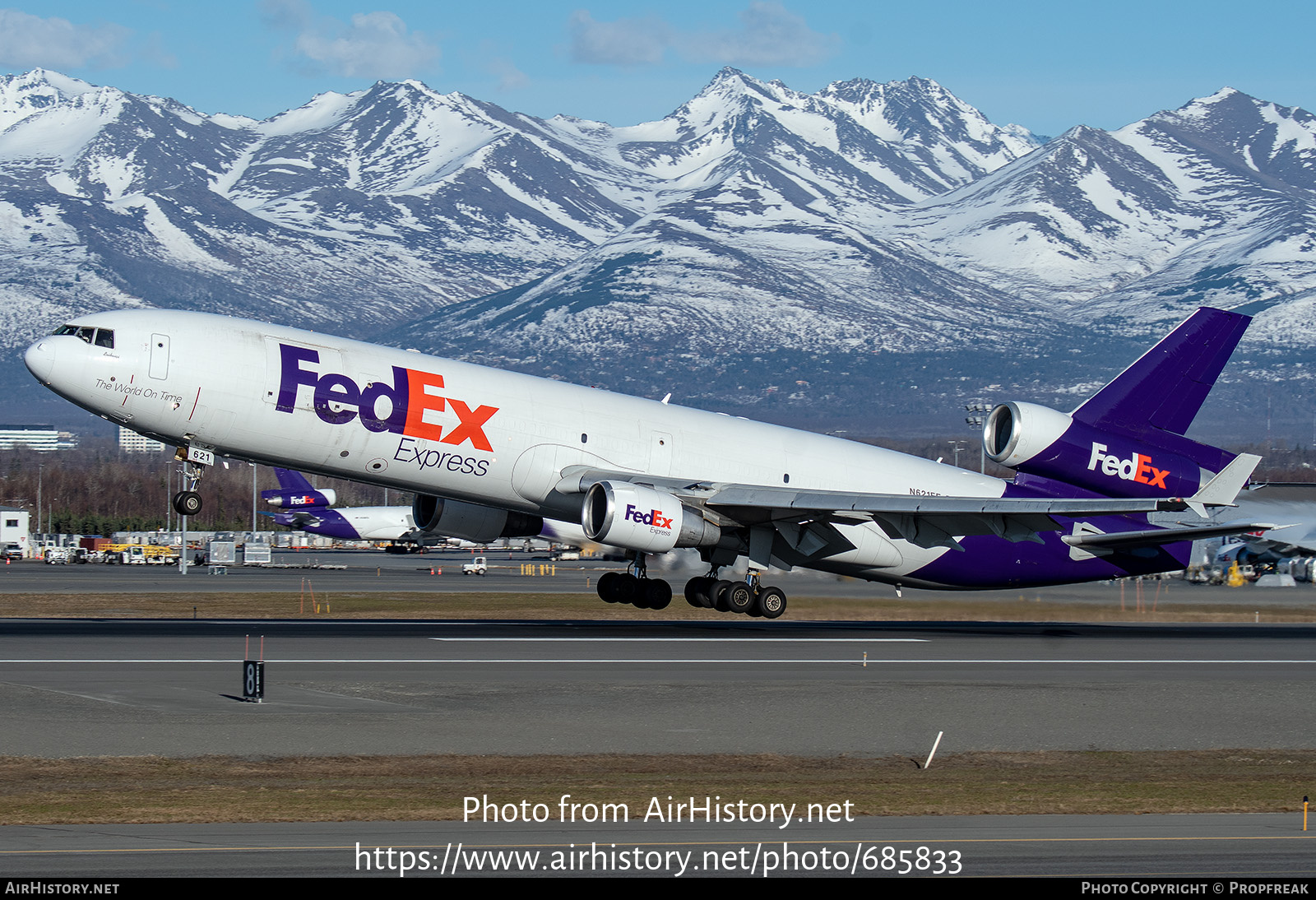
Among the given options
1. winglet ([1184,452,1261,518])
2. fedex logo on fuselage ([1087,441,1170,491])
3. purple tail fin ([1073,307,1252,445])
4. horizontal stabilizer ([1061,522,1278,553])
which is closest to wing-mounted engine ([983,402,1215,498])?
fedex logo on fuselage ([1087,441,1170,491])

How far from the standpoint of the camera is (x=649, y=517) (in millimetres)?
37969

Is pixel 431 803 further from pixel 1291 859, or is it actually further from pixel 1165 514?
pixel 1165 514

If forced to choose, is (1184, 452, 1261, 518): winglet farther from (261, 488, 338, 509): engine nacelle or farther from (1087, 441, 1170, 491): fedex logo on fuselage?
(261, 488, 338, 509): engine nacelle

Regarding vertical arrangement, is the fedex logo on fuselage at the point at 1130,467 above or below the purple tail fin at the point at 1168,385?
below

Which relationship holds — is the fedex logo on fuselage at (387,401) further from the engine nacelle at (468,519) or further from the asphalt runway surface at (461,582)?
the asphalt runway surface at (461,582)

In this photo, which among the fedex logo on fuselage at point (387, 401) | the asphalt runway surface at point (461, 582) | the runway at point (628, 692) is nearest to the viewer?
the runway at point (628, 692)

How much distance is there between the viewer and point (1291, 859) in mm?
15875

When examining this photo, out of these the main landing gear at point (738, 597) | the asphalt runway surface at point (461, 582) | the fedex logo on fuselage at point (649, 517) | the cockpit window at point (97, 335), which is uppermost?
the cockpit window at point (97, 335)

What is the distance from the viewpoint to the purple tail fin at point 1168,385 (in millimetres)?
43594

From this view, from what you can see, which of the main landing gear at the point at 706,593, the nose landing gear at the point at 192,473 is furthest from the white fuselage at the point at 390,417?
the main landing gear at the point at 706,593

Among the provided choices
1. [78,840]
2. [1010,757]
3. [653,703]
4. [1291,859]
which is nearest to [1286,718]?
[1010,757]

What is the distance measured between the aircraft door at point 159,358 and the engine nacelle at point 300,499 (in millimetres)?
80058

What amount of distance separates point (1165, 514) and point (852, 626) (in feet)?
35.2

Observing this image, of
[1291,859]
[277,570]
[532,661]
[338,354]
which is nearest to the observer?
[1291,859]
